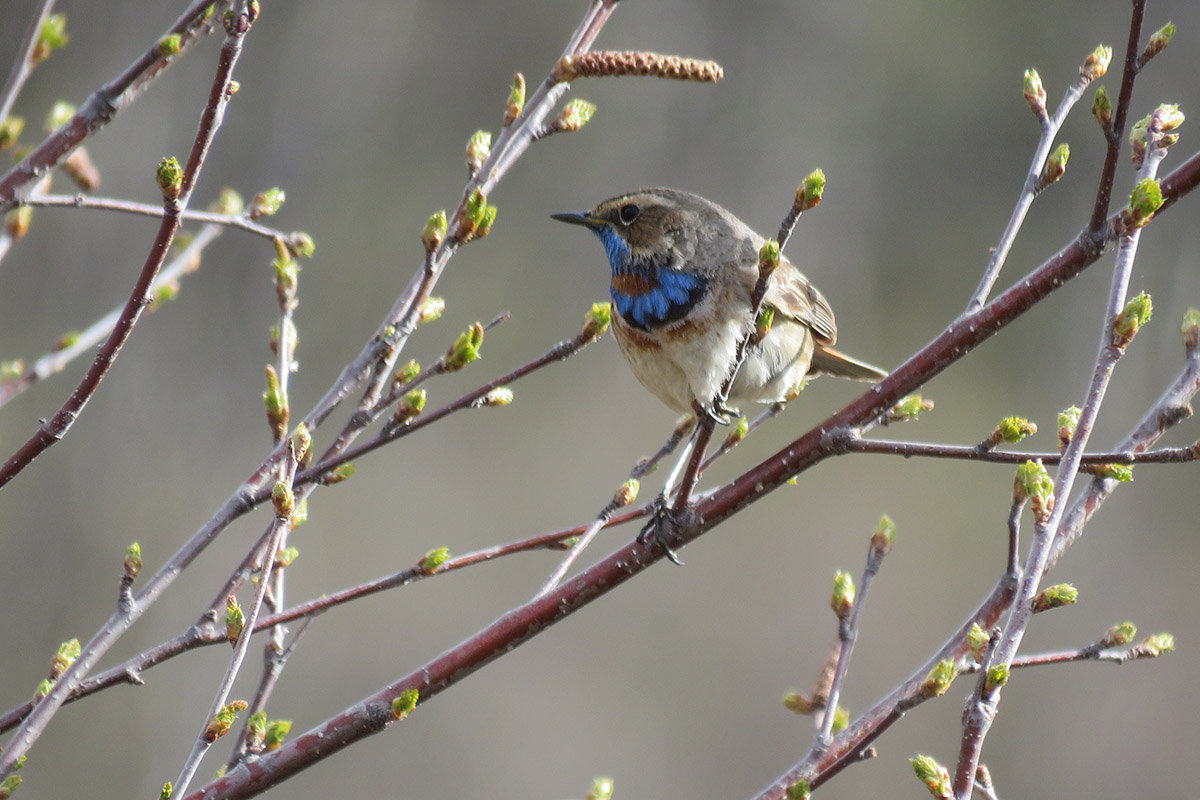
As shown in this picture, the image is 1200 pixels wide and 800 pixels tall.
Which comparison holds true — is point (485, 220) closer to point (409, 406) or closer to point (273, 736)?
point (409, 406)

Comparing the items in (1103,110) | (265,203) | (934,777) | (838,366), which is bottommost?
(934,777)

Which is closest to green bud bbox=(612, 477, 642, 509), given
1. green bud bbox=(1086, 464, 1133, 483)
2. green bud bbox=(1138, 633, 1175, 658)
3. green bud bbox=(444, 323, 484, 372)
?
green bud bbox=(444, 323, 484, 372)

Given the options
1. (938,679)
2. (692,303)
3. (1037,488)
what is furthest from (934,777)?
(692,303)

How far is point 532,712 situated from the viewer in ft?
21.4

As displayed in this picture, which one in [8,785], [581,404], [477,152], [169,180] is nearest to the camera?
[169,180]

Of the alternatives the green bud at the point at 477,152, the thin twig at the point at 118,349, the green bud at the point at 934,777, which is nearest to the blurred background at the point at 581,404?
the thin twig at the point at 118,349

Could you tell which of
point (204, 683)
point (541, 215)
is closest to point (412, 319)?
point (204, 683)

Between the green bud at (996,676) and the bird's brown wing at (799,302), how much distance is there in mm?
1309

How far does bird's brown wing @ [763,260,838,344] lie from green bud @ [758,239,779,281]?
Answer: 109cm

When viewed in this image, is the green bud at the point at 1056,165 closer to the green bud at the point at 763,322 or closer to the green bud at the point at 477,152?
the green bud at the point at 763,322

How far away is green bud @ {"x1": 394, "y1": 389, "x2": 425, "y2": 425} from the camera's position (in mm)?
1656

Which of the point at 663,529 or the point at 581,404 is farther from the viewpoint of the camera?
the point at 581,404

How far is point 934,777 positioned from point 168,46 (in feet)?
4.49

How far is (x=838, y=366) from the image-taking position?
2863mm
